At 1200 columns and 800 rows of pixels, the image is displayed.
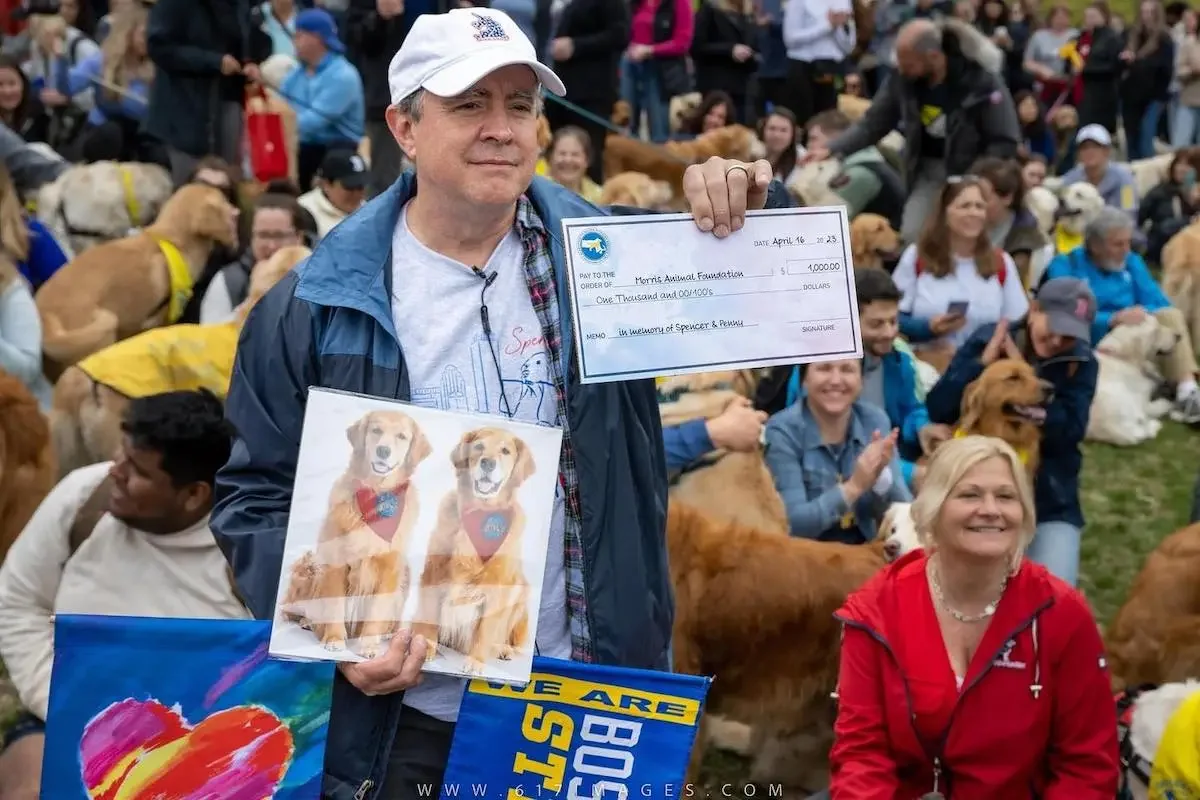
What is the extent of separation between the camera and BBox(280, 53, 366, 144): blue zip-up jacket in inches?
386

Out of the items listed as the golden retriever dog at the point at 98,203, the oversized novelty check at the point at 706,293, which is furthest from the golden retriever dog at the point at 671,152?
the oversized novelty check at the point at 706,293

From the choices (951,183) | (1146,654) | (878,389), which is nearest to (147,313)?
(878,389)

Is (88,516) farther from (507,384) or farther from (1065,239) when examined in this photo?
(1065,239)

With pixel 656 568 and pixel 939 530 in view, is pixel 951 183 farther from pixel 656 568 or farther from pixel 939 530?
pixel 656 568

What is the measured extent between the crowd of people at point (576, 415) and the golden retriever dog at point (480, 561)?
0.25 feet

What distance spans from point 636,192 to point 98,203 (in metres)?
3.14

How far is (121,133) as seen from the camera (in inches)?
370

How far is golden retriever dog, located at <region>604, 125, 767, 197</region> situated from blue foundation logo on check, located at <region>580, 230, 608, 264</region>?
7.61 m

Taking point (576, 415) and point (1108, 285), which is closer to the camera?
point (576, 415)

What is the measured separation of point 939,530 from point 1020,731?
0.50 m

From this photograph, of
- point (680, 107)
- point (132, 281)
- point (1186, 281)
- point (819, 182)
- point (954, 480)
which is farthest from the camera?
point (680, 107)

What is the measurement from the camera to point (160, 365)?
15.9ft

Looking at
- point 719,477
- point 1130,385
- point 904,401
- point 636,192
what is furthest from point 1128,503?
point 636,192

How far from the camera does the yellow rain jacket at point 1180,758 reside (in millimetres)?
2957
